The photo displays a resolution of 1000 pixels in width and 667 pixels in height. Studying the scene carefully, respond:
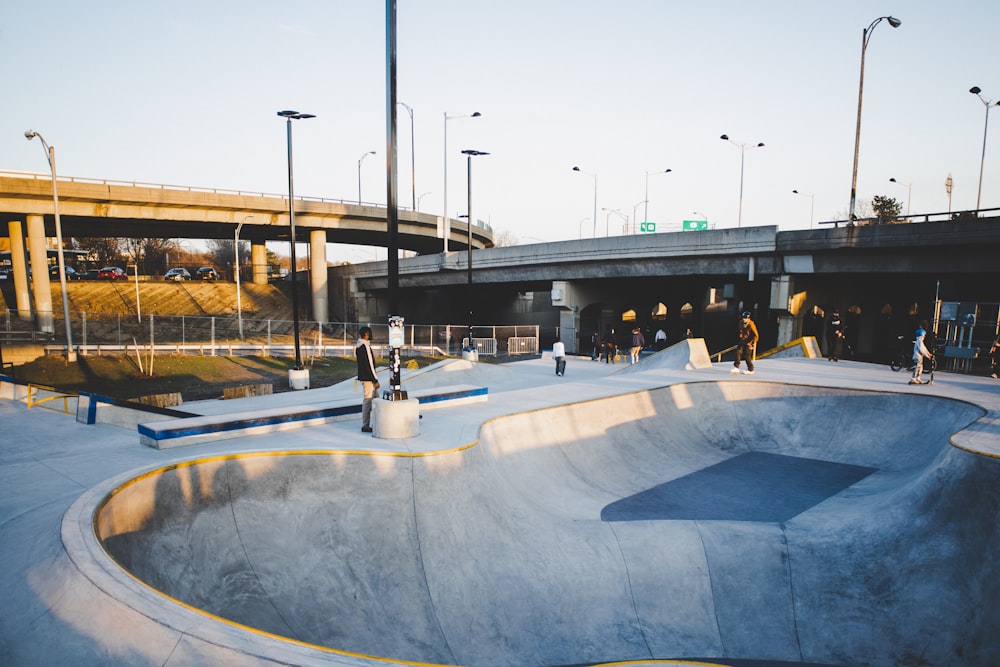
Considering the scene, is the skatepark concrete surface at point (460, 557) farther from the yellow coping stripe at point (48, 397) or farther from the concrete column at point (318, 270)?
the concrete column at point (318, 270)

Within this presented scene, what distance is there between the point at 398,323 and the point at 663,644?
19.7 feet

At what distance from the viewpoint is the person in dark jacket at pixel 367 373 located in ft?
31.6

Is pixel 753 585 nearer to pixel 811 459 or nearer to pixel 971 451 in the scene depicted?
pixel 971 451

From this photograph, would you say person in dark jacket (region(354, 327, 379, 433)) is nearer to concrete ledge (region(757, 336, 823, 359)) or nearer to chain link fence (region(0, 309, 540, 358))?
chain link fence (region(0, 309, 540, 358))

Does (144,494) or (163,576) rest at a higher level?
(144,494)

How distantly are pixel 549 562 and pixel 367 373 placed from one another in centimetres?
460

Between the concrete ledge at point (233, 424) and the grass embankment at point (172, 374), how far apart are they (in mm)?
10825

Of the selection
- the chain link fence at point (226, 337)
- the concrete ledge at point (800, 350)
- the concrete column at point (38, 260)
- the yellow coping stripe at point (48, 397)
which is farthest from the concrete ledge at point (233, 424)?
the concrete column at point (38, 260)

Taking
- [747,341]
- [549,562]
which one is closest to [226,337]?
[747,341]

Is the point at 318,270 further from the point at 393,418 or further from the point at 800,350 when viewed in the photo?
the point at 393,418

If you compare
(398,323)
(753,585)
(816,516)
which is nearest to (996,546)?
(816,516)

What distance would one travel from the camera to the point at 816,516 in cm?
906

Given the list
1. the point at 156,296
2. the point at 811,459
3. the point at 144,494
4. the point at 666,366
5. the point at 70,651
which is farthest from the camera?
the point at 156,296

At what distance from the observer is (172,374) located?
24.1m
